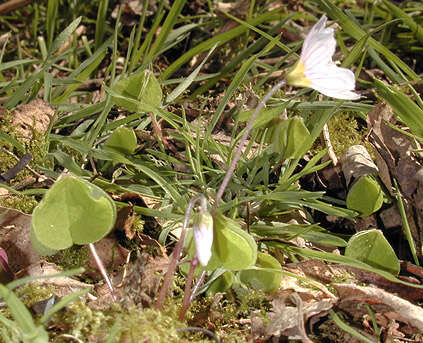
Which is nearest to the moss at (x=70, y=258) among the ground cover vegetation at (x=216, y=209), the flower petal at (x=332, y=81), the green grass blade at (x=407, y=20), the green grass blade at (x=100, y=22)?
the ground cover vegetation at (x=216, y=209)

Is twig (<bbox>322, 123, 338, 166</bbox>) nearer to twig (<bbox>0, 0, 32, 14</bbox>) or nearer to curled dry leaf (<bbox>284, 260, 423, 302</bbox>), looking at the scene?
curled dry leaf (<bbox>284, 260, 423, 302</bbox>)

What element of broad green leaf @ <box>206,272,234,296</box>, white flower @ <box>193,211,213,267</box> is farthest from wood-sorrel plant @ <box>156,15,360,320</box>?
broad green leaf @ <box>206,272,234,296</box>

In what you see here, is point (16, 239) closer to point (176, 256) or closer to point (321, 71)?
point (176, 256)

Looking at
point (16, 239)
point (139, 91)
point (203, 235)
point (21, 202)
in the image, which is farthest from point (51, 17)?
point (203, 235)

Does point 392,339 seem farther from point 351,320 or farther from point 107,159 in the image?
point 107,159

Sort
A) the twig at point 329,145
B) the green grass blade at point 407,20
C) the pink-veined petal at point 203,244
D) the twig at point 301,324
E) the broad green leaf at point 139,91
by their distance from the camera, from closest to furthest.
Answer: the pink-veined petal at point 203,244 → the twig at point 301,324 → the broad green leaf at point 139,91 → the twig at point 329,145 → the green grass blade at point 407,20

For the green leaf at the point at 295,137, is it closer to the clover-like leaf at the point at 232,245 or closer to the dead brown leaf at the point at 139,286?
the clover-like leaf at the point at 232,245
